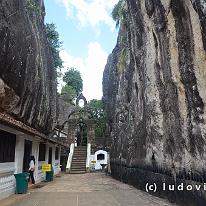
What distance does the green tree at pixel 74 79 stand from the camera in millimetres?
56334

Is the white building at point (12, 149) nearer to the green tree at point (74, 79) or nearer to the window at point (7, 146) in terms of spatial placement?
the window at point (7, 146)

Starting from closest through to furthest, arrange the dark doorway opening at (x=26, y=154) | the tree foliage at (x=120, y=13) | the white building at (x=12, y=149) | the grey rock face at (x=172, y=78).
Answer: the grey rock face at (x=172, y=78) < the white building at (x=12, y=149) < the dark doorway opening at (x=26, y=154) < the tree foliage at (x=120, y=13)

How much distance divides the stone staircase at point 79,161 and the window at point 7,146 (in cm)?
1536

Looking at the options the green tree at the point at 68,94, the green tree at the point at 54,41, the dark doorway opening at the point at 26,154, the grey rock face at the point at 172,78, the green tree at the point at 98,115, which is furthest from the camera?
the green tree at the point at 68,94

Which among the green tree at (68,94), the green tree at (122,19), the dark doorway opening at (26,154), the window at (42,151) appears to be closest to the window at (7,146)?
the dark doorway opening at (26,154)

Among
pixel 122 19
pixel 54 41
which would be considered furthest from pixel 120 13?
pixel 54 41

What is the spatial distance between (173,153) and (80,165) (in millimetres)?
20217

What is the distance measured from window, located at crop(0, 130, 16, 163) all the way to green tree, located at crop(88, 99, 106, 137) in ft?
82.4

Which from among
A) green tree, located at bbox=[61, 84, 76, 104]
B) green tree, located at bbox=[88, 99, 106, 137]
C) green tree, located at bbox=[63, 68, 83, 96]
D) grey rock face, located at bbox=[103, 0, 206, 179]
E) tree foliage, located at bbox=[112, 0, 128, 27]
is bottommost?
grey rock face, located at bbox=[103, 0, 206, 179]

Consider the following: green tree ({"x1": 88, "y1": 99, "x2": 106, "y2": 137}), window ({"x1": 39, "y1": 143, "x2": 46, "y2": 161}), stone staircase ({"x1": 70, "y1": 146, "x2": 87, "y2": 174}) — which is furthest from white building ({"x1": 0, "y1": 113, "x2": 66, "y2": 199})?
green tree ({"x1": 88, "y1": 99, "x2": 106, "y2": 137})

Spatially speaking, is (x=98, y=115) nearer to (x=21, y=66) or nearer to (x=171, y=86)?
(x=21, y=66)

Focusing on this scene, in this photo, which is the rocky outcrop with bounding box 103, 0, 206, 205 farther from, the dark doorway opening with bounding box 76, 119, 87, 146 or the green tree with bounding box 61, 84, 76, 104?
the green tree with bounding box 61, 84, 76, 104

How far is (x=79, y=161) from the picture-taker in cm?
3031

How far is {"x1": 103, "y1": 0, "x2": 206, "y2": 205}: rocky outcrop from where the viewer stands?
823 centimetres
